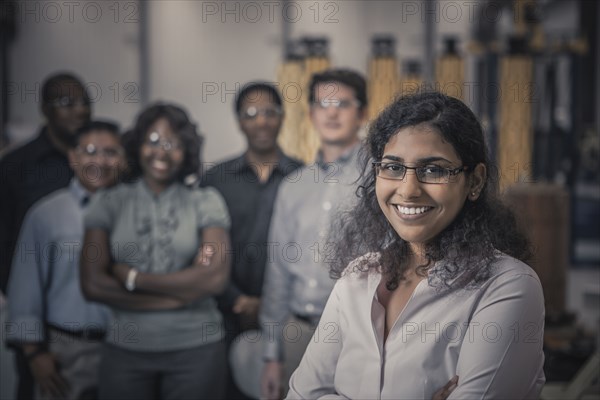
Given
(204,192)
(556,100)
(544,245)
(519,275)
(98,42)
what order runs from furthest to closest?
(556,100) < (544,245) < (98,42) < (204,192) < (519,275)

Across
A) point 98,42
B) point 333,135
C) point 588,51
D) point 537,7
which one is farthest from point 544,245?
point 98,42

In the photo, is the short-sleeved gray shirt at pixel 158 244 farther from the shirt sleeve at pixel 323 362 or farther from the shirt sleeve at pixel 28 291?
the shirt sleeve at pixel 323 362

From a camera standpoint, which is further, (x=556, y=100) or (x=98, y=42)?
(x=556, y=100)

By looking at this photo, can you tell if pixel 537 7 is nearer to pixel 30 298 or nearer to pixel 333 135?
pixel 333 135

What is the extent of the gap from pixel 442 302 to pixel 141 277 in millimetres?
1425

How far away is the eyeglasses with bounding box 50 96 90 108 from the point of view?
3.20m

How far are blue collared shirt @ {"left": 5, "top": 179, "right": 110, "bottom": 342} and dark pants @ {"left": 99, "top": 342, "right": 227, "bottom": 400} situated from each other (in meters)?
0.28

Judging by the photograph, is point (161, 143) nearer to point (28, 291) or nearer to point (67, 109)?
point (67, 109)

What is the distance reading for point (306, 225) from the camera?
265 centimetres

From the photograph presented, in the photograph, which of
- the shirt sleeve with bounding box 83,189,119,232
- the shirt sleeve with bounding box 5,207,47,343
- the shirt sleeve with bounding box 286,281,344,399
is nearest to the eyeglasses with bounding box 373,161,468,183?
the shirt sleeve with bounding box 286,281,344,399

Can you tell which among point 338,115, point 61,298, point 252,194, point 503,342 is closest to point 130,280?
point 61,298

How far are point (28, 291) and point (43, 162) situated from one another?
1.76 ft

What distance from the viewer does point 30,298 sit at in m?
2.94

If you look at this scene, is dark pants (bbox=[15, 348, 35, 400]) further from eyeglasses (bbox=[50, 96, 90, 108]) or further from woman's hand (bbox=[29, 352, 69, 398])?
eyeglasses (bbox=[50, 96, 90, 108])
